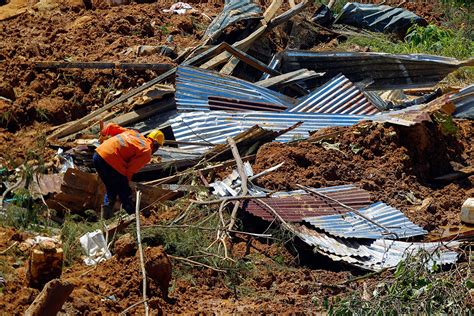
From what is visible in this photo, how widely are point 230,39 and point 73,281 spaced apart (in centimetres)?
757

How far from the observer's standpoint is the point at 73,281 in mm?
7293

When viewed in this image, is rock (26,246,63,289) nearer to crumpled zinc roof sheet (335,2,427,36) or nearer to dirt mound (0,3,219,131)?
dirt mound (0,3,219,131)

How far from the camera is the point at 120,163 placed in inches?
388

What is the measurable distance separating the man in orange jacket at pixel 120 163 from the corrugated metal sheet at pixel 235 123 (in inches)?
59.0

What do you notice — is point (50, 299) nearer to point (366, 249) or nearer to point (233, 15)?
point (366, 249)

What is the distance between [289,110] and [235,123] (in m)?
0.90

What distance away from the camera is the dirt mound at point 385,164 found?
10453mm

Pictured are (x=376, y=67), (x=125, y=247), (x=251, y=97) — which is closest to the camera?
(x=125, y=247)

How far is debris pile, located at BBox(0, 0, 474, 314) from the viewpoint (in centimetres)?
840

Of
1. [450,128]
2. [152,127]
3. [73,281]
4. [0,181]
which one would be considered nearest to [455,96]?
[450,128]

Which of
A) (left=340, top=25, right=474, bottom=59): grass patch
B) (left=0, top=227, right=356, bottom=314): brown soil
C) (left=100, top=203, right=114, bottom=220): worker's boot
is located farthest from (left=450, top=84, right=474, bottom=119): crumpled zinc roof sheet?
(left=100, top=203, right=114, bottom=220): worker's boot

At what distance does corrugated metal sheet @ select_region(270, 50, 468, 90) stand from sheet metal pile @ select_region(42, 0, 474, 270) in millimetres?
13

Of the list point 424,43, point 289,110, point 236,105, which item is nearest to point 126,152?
point 236,105

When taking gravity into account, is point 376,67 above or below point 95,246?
below
